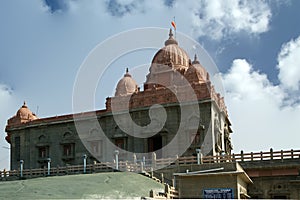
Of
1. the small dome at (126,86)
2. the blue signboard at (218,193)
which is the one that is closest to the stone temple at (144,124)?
the small dome at (126,86)

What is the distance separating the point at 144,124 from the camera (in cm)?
3516

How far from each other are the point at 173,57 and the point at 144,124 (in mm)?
7899

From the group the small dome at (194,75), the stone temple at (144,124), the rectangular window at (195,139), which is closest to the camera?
the rectangular window at (195,139)

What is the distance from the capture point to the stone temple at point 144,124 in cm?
3362

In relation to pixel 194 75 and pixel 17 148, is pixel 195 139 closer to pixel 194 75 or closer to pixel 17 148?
pixel 194 75

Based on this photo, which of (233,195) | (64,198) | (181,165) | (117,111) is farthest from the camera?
(117,111)

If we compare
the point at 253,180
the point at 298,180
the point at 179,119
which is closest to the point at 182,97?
the point at 179,119

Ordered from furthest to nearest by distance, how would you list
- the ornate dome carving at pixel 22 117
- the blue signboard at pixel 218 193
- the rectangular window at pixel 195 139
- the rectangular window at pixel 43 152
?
the ornate dome carving at pixel 22 117 < the rectangular window at pixel 43 152 < the rectangular window at pixel 195 139 < the blue signboard at pixel 218 193

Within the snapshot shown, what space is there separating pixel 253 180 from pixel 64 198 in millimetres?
15523

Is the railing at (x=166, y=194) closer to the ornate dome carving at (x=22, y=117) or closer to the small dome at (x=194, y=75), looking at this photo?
the small dome at (x=194, y=75)

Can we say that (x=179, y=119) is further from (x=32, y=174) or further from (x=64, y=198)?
(x=64, y=198)

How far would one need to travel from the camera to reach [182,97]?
34.4 m

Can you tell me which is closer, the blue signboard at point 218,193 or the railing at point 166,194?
the railing at point 166,194

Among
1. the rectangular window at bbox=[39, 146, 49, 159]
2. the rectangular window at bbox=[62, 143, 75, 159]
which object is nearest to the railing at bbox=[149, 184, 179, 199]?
the rectangular window at bbox=[62, 143, 75, 159]
